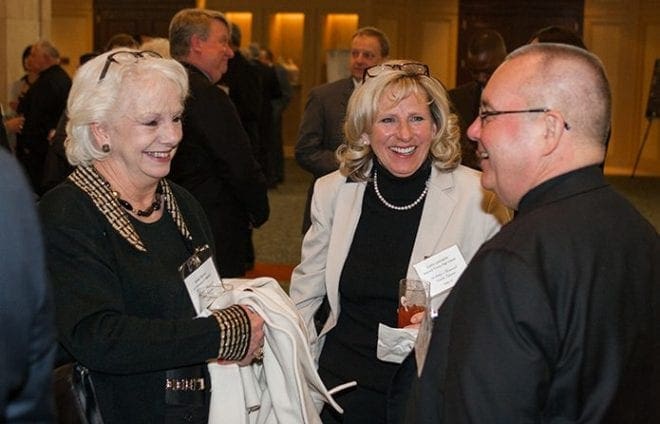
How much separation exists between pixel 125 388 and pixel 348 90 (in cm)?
351

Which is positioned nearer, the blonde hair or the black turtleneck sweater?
the black turtleneck sweater

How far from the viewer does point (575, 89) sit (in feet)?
6.59

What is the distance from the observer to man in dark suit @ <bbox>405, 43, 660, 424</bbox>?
1.85 meters

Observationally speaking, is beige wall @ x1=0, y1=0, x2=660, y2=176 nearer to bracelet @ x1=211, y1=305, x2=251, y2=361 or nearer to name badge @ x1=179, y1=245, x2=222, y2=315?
name badge @ x1=179, y1=245, x2=222, y2=315

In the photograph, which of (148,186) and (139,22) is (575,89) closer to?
(148,186)

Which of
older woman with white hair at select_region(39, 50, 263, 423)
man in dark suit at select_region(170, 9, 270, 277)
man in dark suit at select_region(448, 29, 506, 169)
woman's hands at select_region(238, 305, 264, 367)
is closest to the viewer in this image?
older woman with white hair at select_region(39, 50, 263, 423)

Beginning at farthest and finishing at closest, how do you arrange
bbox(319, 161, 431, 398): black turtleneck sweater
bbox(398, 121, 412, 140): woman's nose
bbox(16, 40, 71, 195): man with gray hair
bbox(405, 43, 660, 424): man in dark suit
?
bbox(16, 40, 71, 195): man with gray hair < bbox(398, 121, 412, 140): woman's nose < bbox(319, 161, 431, 398): black turtleneck sweater < bbox(405, 43, 660, 424): man in dark suit

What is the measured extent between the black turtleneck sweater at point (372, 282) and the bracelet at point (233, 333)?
0.55m

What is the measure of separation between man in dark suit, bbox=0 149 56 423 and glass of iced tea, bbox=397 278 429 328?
1.42 metres

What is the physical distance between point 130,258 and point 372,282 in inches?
31.3

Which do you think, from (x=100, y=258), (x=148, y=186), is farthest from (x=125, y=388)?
(x=148, y=186)

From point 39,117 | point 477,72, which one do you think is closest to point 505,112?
point 477,72

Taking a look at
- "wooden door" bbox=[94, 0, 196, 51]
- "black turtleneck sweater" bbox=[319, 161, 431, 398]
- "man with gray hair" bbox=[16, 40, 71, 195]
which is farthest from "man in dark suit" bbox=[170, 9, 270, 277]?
"wooden door" bbox=[94, 0, 196, 51]

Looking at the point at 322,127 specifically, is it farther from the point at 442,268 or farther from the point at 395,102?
the point at 442,268
